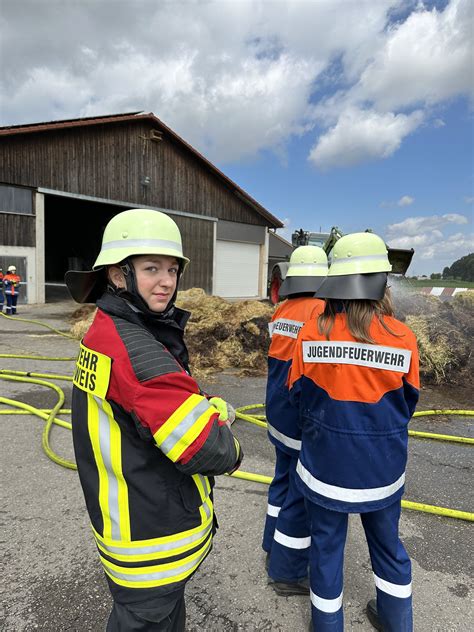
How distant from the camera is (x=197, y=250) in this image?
73.4ft

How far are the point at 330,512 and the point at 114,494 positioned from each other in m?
1.04

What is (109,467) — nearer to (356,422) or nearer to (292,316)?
(356,422)

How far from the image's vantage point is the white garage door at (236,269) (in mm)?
23734

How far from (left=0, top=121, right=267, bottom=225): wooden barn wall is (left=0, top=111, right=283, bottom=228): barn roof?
289 millimetres

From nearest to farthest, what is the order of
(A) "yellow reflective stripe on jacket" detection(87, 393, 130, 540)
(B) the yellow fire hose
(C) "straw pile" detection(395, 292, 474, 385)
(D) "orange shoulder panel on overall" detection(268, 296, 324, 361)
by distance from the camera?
1. (A) "yellow reflective stripe on jacket" detection(87, 393, 130, 540)
2. (D) "orange shoulder panel on overall" detection(268, 296, 324, 361)
3. (B) the yellow fire hose
4. (C) "straw pile" detection(395, 292, 474, 385)

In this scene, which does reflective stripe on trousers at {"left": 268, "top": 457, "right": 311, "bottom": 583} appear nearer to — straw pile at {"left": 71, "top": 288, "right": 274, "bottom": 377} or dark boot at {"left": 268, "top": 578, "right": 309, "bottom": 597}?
dark boot at {"left": 268, "top": 578, "right": 309, "bottom": 597}

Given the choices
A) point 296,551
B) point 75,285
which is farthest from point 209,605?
point 75,285

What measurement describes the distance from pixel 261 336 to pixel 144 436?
7236mm

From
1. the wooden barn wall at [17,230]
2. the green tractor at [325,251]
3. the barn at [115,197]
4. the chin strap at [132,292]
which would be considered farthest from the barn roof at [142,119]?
the chin strap at [132,292]

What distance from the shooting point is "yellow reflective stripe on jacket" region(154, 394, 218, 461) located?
124cm

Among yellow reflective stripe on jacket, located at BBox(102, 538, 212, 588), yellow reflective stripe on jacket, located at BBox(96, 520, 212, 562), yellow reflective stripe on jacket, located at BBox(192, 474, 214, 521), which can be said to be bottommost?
yellow reflective stripe on jacket, located at BBox(102, 538, 212, 588)

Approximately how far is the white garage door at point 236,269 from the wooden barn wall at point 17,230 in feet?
33.3

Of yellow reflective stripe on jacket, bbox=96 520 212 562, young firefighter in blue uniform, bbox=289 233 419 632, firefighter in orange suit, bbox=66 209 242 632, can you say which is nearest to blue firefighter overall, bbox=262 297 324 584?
young firefighter in blue uniform, bbox=289 233 419 632

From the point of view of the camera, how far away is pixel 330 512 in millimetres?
1855
